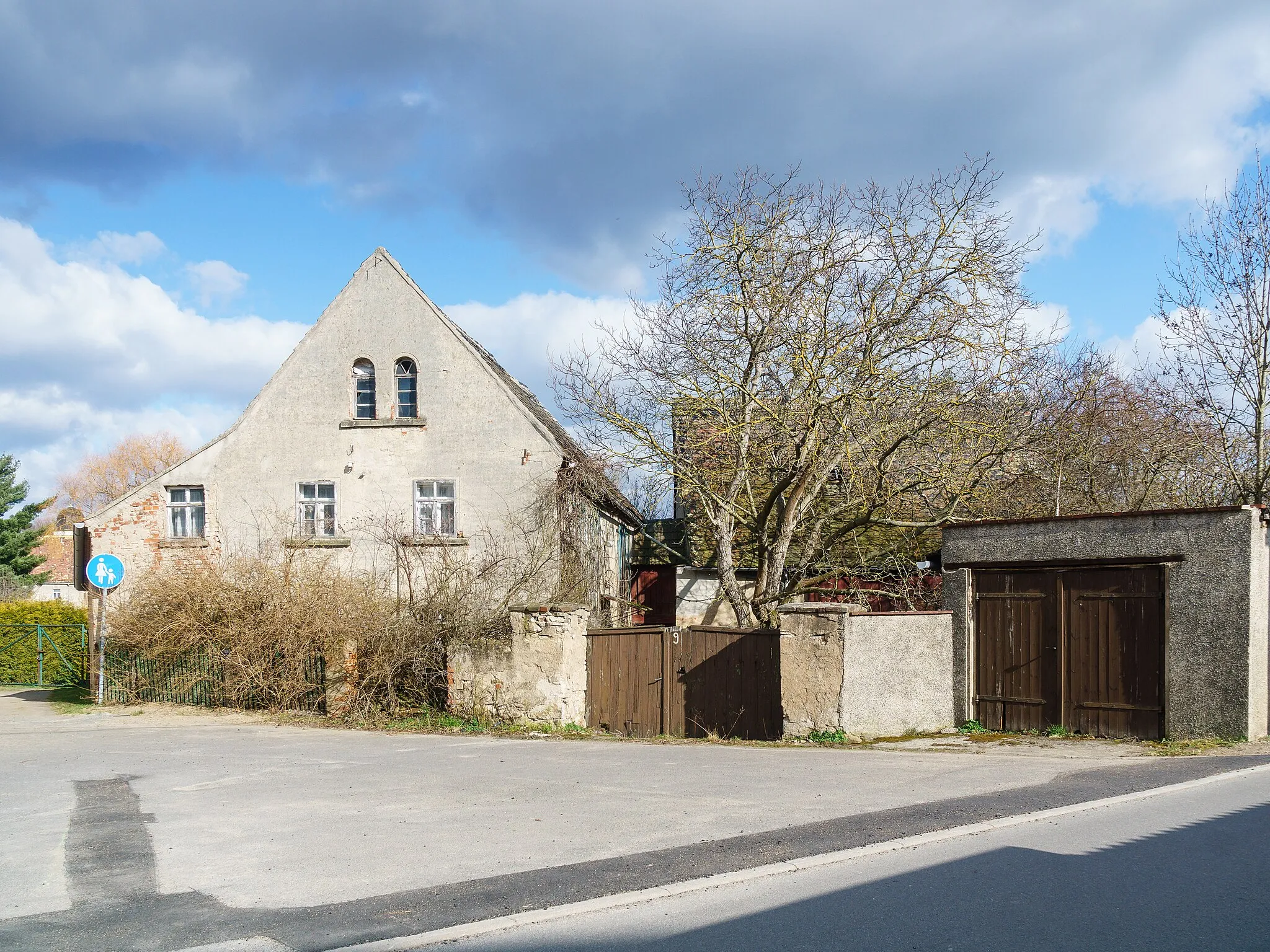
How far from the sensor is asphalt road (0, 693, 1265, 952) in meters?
6.27

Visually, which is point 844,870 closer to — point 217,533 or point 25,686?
point 217,533

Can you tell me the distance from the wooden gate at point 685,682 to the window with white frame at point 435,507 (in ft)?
23.5

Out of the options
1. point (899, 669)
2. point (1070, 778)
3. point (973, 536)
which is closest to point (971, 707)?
point (899, 669)

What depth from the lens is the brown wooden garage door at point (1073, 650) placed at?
1315 centimetres

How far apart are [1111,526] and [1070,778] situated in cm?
415

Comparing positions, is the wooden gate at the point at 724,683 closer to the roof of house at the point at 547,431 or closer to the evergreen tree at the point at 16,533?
the roof of house at the point at 547,431

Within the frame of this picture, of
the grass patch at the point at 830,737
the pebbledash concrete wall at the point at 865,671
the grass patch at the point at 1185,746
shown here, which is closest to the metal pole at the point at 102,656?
the pebbledash concrete wall at the point at 865,671

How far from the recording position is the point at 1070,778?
10445mm

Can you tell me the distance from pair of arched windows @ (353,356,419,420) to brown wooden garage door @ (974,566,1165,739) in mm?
13923

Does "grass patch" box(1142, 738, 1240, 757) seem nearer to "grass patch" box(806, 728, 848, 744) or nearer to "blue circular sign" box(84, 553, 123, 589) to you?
"grass patch" box(806, 728, 848, 744)

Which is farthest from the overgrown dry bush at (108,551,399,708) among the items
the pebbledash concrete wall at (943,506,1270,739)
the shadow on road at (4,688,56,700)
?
the pebbledash concrete wall at (943,506,1270,739)

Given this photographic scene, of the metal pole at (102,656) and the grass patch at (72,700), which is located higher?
the metal pole at (102,656)

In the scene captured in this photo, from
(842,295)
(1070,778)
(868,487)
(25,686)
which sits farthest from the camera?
(25,686)

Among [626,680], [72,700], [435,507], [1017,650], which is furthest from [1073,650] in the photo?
[72,700]
